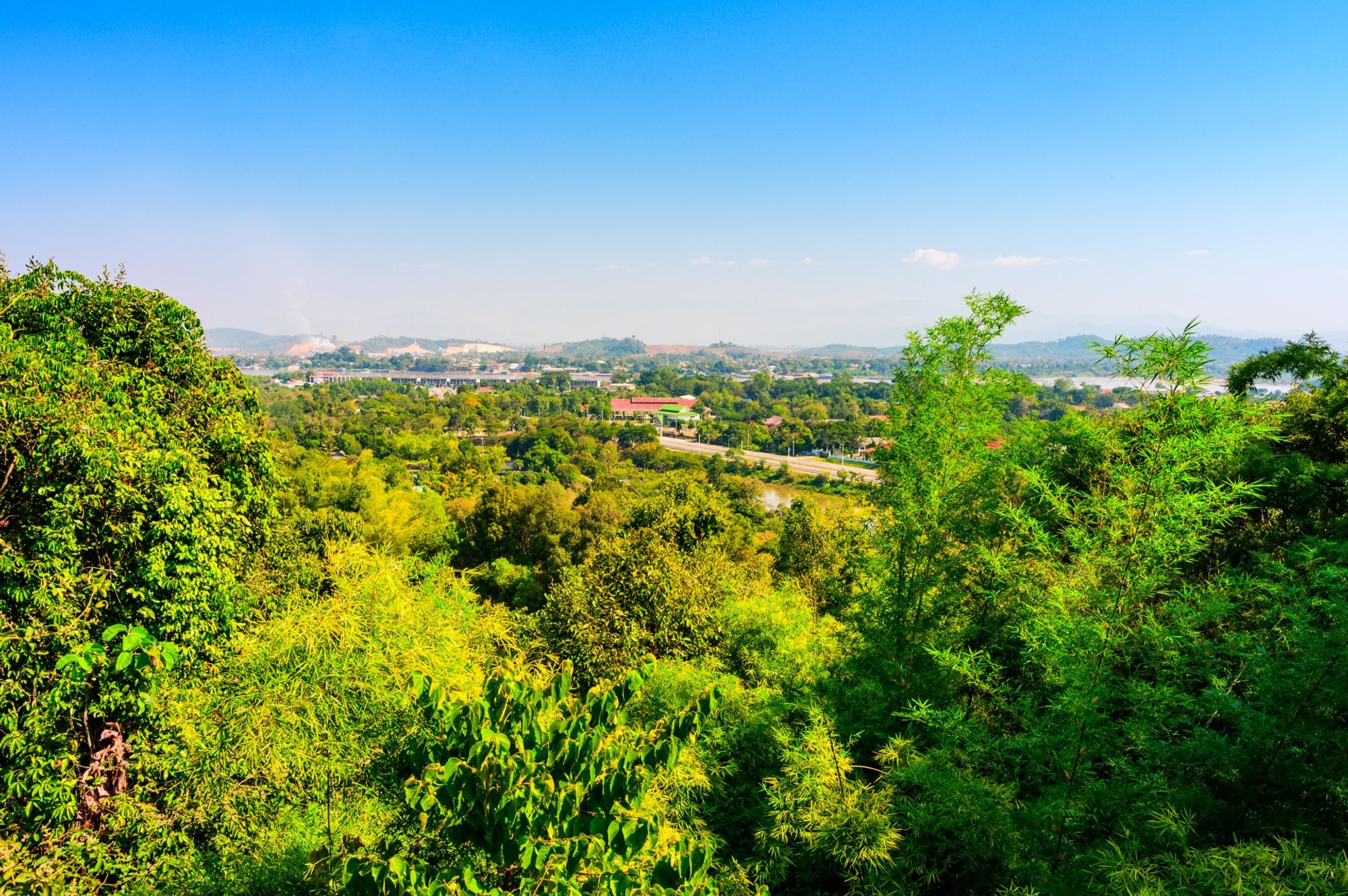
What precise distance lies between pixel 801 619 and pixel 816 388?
3028 inches

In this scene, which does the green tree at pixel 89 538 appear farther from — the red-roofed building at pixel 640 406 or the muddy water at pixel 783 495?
the red-roofed building at pixel 640 406

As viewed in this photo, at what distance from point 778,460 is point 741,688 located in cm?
3732

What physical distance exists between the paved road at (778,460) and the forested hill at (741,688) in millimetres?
28837

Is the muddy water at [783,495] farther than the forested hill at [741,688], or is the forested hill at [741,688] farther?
the muddy water at [783,495]

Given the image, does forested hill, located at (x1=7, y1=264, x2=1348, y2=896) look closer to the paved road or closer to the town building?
the paved road

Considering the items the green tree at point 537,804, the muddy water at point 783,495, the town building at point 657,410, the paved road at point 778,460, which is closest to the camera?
the green tree at point 537,804

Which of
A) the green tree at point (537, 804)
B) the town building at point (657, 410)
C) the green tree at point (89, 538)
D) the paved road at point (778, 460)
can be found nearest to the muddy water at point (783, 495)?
the paved road at point (778, 460)

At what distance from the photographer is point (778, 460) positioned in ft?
143

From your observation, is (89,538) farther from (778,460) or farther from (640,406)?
(640,406)

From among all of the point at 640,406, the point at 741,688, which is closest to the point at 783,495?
the point at 741,688

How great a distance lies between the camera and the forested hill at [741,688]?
2486 millimetres

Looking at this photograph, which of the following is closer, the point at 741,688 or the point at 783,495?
the point at 741,688

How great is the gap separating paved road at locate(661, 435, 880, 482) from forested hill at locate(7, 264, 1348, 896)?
94.6 feet

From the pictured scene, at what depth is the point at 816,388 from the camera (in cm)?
8200
